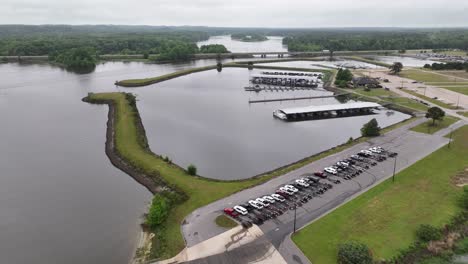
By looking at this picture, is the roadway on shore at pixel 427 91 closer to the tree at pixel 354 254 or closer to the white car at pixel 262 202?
the white car at pixel 262 202

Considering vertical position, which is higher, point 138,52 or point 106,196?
point 138,52

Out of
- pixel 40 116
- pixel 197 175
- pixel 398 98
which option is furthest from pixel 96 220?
pixel 398 98

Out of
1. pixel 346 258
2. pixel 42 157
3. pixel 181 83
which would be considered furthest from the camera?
pixel 181 83

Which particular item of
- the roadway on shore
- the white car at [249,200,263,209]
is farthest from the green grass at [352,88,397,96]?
the white car at [249,200,263,209]

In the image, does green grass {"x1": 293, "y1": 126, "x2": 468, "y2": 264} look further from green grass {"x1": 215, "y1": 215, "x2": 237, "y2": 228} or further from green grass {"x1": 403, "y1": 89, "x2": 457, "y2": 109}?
green grass {"x1": 403, "y1": 89, "x2": 457, "y2": 109}

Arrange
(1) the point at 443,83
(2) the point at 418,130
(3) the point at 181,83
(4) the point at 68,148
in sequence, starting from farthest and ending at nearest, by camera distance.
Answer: (3) the point at 181,83 → (1) the point at 443,83 → (2) the point at 418,130 → (4) the point at 68,148

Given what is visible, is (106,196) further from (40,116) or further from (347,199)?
(40,116)

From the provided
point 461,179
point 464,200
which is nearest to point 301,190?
point 464,200

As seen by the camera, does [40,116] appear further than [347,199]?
Yes
